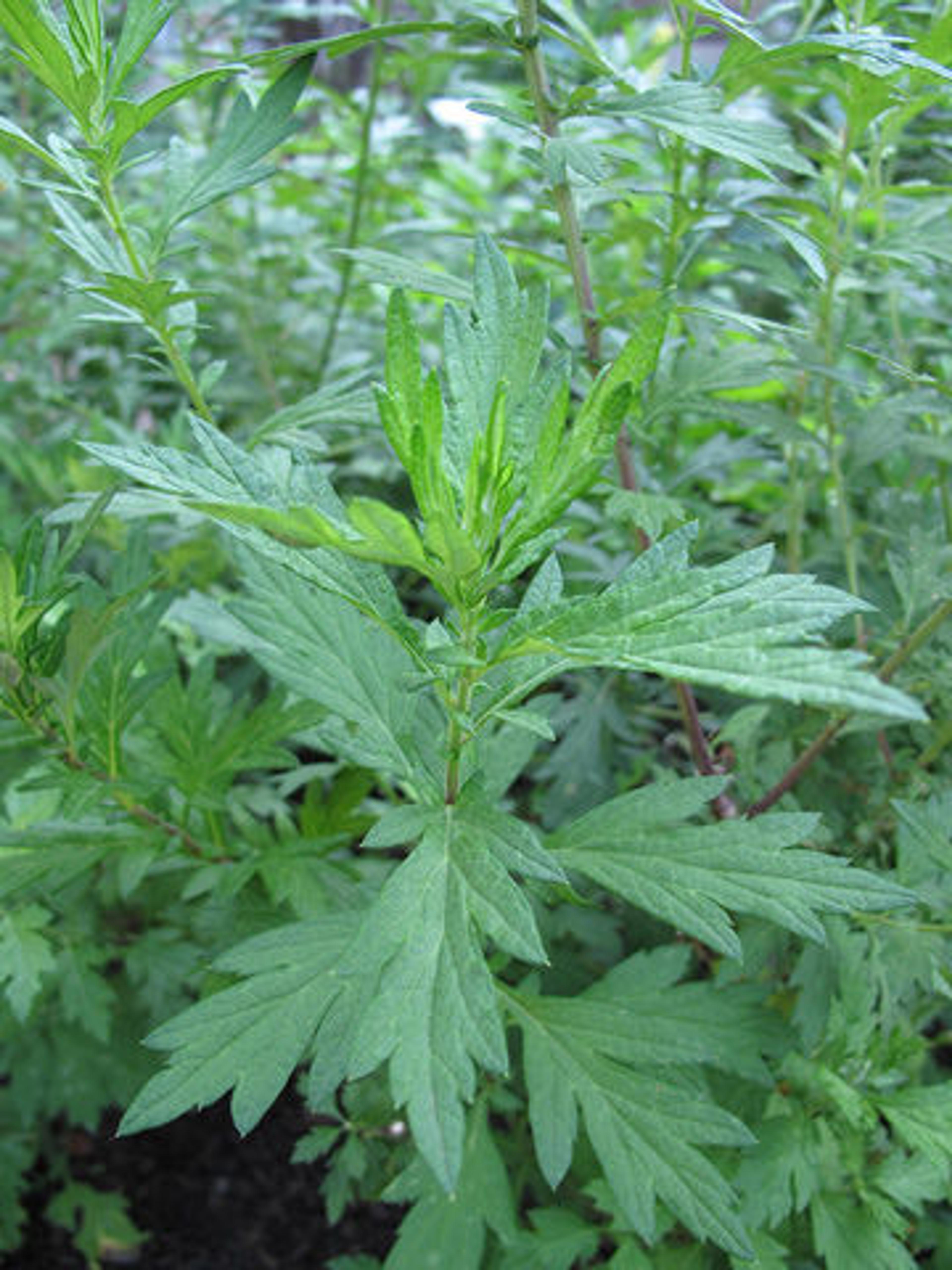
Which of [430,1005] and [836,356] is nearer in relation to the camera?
[430,1005]

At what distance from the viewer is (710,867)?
1.01m

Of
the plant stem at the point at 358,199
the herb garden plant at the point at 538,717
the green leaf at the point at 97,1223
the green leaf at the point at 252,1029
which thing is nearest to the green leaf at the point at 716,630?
the herb garden plant at the point at 538,717

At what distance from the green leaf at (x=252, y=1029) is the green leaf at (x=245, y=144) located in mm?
759

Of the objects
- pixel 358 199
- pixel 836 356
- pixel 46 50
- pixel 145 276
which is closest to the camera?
pixel 46 50

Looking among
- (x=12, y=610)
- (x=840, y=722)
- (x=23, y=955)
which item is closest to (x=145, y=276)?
(x=12, y=610)

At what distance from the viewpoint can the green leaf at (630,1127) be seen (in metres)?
1.00

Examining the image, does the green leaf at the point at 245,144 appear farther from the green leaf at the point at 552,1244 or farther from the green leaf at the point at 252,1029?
the green leaf at the point at 552,1244

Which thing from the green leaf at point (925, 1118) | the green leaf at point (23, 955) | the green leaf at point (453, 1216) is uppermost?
the green leaf at point (23, 955)

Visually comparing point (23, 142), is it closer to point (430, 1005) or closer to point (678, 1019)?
point (430, 1005)

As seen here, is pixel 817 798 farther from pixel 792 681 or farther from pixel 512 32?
pixel 512 32

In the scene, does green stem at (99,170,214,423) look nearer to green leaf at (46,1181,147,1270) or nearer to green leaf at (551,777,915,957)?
green leaf at (551,777,915,957)

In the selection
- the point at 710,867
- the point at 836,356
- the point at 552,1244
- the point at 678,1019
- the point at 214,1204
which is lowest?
the point at 214,1204

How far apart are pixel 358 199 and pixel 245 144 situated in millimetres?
980

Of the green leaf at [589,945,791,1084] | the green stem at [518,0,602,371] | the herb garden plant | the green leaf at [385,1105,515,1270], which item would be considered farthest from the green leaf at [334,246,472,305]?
the green leaf at [385,1105,515,1270]
